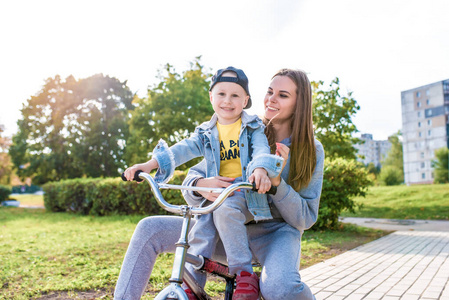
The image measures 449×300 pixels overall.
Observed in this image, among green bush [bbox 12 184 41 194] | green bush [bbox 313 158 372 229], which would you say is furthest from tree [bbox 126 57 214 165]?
green bush [bbox 12 184 41 194]

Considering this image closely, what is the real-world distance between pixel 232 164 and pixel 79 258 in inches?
179

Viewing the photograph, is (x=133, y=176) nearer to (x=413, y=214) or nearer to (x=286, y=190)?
(x=286, y=190)

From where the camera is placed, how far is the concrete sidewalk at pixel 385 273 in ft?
13.7

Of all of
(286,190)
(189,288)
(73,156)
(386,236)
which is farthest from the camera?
(73,156)

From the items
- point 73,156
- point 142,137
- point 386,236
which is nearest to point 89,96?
point 73,156

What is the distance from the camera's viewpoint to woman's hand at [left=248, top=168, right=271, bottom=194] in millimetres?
1847

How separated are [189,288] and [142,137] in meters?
19.9

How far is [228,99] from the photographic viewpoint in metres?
2.45

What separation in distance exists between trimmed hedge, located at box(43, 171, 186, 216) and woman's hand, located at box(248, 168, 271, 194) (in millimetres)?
8777

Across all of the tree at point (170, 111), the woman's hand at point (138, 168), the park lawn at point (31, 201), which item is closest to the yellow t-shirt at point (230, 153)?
the woman's hand at point (138, 168)

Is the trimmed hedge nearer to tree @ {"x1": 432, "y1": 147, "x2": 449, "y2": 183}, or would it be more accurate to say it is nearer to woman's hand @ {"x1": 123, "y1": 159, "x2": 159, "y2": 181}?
woman's hand @ {"x1": 123, "y1": 159, "x2": 159, "y2": 181}

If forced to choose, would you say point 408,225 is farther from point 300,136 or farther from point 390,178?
point 390,178

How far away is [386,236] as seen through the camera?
895 centimetres

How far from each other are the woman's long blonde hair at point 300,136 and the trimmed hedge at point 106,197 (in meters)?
8.11
